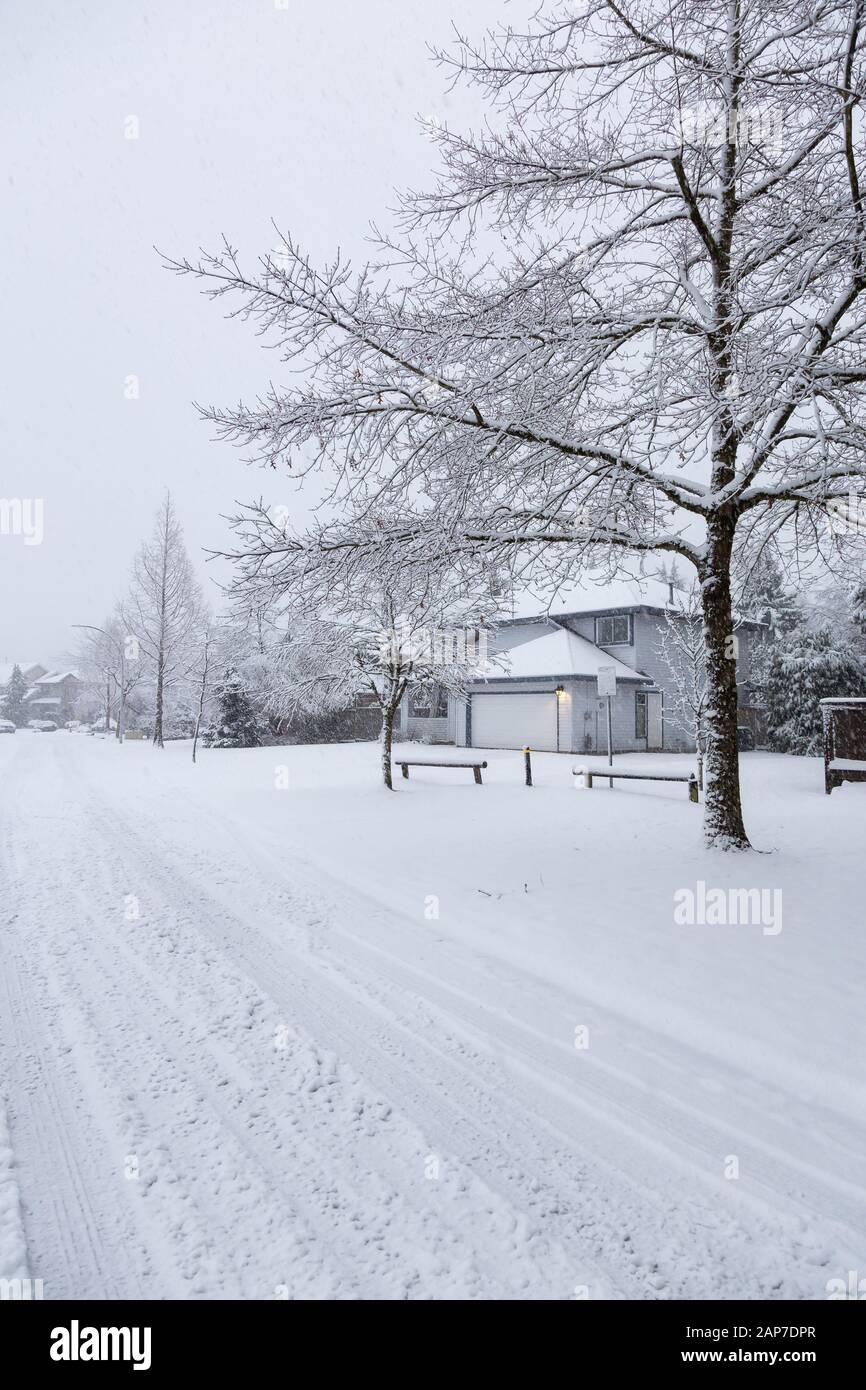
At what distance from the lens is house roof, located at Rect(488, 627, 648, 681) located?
87.8 feet

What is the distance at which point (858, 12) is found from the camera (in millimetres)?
5207

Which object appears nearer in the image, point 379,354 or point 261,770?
point 379,354

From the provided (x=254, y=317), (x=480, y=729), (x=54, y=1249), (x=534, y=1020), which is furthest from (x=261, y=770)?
(x=54, y=1249)

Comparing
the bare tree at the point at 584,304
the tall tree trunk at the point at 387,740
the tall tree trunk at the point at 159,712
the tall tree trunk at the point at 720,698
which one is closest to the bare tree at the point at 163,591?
the tall tree trunk at the point at 159,712

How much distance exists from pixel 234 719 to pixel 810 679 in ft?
81.1

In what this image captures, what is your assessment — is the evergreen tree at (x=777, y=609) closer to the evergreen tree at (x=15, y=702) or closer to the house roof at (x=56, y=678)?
the evergreen tree at (x=15, y=702)

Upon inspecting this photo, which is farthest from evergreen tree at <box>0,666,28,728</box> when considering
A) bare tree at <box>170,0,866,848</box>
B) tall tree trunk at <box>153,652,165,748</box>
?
bare tree at <box>170,0,866,848</box>

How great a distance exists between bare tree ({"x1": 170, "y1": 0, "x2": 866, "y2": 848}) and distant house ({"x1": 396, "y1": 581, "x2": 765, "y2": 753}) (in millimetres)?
18742

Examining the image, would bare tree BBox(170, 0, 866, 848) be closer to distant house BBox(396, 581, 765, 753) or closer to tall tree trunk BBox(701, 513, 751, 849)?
tall tree trunk BBox(701, 513, 751, 849)

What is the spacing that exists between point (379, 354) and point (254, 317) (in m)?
1.27

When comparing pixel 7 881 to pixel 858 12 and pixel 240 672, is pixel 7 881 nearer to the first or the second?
pixel 858 12

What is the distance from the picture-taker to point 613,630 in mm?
29141

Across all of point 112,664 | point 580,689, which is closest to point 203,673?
point 580,689

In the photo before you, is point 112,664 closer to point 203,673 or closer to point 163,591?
point 163,591
